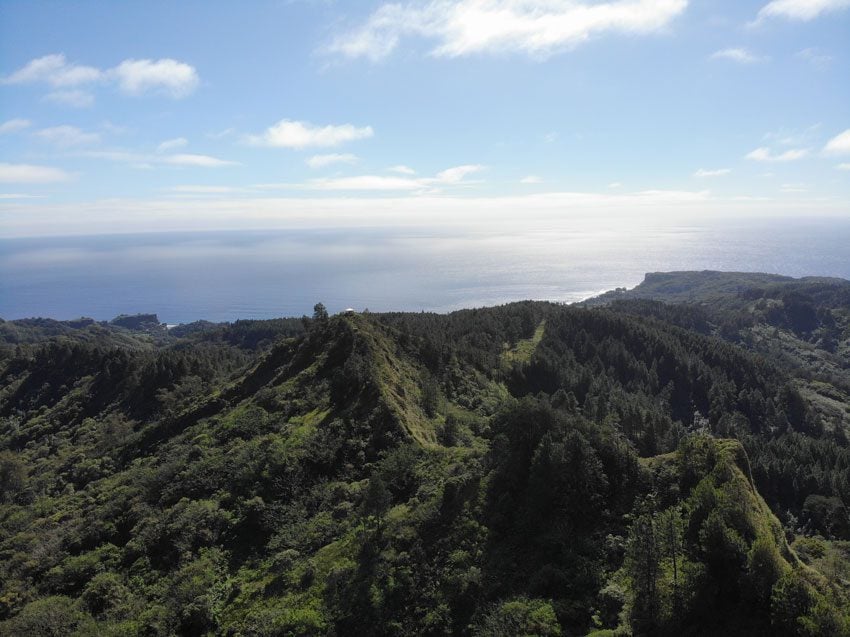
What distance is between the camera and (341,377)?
6612 cm

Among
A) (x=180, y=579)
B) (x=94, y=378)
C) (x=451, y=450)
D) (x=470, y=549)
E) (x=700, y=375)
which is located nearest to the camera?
(x=470, y=549)

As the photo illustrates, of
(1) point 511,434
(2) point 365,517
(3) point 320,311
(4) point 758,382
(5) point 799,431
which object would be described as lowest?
(5) point 799,431

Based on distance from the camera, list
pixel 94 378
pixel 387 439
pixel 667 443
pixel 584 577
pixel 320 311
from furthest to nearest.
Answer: pixel 94 378 → pixel 320 311 → pixel 667 443 → pixel 387 439 → pixel 584 577

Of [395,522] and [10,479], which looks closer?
[395,522]

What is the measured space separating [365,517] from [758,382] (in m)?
187

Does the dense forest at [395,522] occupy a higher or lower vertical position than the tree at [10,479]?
higher

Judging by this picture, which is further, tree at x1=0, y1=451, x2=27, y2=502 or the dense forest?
tree at x1=0, y1=451, x2=27, y2=502

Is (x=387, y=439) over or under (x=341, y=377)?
under

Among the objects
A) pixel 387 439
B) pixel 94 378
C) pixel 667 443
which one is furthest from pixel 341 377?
pixel 94 378

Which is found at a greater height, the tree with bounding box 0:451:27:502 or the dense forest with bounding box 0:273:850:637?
the dense forest with bounding box 0:273:850:637

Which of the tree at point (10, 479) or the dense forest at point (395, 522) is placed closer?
the dense forest at point (395, 522)

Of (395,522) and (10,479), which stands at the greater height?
(395,522)

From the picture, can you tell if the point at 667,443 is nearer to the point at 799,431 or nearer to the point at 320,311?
the point at 320,311

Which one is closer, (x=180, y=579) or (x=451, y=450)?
(x=180, y=579)
